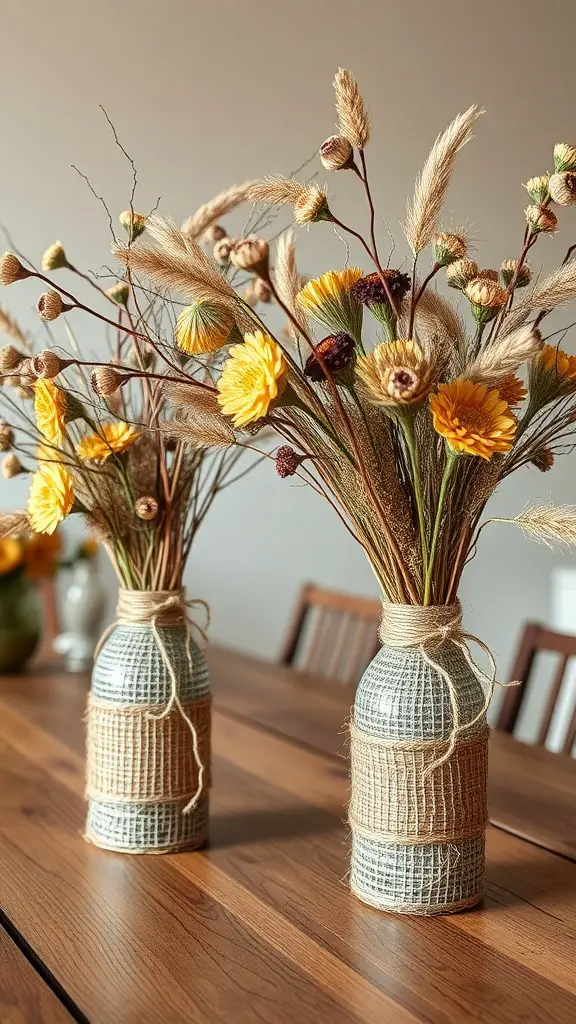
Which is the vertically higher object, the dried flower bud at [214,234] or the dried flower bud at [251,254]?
the dried flower bud at [214,234]

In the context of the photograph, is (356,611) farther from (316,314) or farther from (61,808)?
(316,314)

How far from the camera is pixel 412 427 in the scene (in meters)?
0.85

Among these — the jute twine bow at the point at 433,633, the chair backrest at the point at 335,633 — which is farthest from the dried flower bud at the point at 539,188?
the chair backrest at the point at 335,633

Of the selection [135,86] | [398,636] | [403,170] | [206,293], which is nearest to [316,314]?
[206,293]

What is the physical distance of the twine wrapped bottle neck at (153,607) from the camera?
1086 mm

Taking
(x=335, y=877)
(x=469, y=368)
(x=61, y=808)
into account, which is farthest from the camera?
(x=61, y=808)

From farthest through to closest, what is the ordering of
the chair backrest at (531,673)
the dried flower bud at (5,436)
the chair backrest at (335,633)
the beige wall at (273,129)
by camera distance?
1. the beige wall at (273,129)
2. the chair backrest at (335,633)
3. the chair backrest at (531,673)
4. the dried flower bud at (5,436)

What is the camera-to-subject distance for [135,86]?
304 centimetres

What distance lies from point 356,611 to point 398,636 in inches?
47.2

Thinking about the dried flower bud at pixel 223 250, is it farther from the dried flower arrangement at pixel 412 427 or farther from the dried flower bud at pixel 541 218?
the dried flower bud at pixel 541 218

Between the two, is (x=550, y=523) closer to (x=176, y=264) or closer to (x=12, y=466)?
(x=176, y=264)

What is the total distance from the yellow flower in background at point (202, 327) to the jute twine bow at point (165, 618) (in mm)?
306

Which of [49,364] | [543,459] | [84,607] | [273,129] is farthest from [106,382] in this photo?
[273,129]

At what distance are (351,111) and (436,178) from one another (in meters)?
0.08
